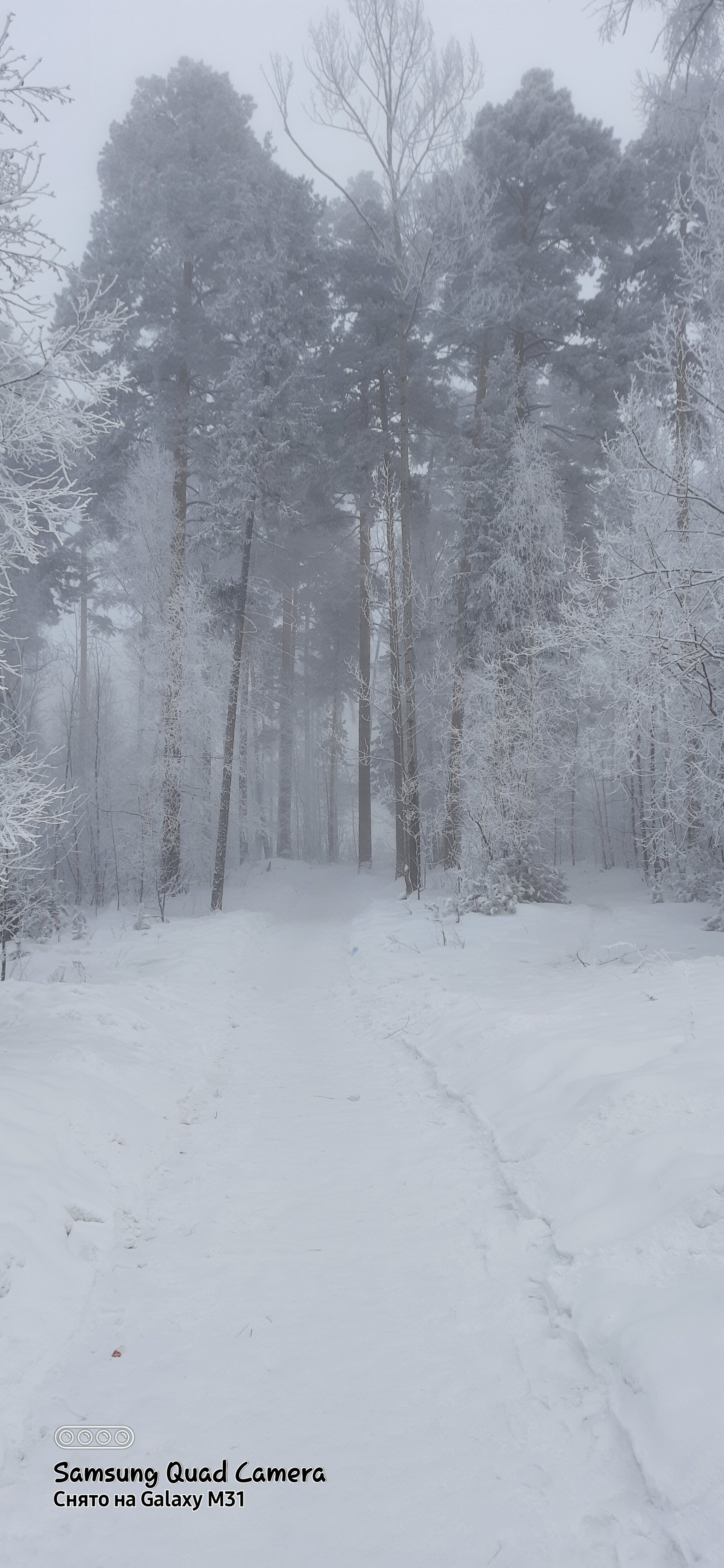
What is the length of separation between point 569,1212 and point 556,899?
10.5 meters

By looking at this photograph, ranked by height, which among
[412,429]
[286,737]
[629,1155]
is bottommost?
[629,1155]

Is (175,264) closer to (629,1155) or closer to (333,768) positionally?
(333,768)

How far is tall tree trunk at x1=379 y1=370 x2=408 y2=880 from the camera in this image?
52.6ft

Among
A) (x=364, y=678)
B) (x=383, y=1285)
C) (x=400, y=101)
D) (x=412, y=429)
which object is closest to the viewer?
(x=383, y=1285)

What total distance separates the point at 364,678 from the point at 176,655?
20.3ft

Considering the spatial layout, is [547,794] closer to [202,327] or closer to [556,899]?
[556,899]

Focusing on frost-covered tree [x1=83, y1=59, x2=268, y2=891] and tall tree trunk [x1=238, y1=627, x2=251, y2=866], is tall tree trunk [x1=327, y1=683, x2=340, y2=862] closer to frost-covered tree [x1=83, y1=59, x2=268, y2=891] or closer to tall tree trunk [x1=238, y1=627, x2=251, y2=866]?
tall tree trunk [x1=238, y1=627, x2=251, y2=866]

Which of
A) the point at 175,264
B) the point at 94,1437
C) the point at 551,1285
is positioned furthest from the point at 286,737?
the point at 94,1437

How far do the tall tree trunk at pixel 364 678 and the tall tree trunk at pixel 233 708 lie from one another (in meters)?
3.69

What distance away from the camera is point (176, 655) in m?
16.7

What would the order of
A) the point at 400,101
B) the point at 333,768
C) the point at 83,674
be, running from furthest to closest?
the point at 333,768 → the point at 83,674 → the point at 400,101

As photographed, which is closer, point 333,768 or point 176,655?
point 176,655

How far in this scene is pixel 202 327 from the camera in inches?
658

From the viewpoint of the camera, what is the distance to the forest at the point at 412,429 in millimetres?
13297
